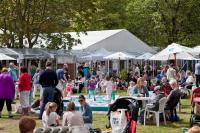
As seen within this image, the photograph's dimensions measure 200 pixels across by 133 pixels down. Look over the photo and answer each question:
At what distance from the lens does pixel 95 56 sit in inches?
1359

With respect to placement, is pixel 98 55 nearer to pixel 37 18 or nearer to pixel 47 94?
pixel 37 18

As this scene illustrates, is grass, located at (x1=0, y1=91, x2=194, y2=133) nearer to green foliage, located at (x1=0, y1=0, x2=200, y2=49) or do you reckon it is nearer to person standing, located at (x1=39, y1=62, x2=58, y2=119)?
person standing, located at (x1=39, y1=62, x2=58, y2=119)

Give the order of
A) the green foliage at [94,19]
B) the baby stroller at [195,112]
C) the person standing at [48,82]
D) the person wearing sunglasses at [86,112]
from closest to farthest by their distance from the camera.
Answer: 1. the person wearing sunglasses at [86,112]
2. the baby stroller at [195,112]
3. the person standing at [48,82]
4. the green foliage at [94,19]

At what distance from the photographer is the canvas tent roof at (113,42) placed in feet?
127

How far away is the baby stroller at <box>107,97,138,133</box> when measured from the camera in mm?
10461

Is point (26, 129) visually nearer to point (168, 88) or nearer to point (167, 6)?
point (168, 88)

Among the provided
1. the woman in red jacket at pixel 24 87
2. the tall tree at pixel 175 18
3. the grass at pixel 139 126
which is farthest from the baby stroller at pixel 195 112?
the tall tree at pixel 175 18

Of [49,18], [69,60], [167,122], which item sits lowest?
[167,122]

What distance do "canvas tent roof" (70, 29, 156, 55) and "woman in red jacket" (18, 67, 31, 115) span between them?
21444 mm

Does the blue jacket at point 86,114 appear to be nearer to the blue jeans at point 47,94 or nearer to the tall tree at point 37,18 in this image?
the blue jeans at point 47,94

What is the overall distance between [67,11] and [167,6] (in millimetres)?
14381

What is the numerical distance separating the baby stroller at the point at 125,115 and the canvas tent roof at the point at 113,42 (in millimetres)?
26302

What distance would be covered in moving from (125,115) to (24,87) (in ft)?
19.8

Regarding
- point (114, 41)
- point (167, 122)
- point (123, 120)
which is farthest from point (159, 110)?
point (114, 41)
